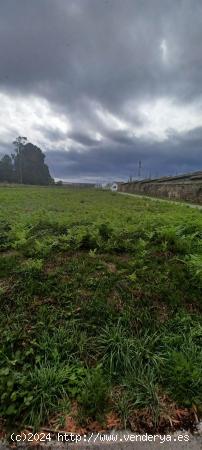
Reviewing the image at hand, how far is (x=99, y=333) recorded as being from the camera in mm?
2547

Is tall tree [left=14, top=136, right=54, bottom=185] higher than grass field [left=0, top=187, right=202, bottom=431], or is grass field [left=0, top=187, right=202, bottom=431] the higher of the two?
tall tree [left=14, top=136, right=54, bottom=185]

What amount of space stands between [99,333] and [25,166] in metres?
93.6

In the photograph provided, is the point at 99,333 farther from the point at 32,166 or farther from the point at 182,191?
the point at 32,166

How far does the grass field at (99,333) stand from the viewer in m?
1.92

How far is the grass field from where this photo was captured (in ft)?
6.29

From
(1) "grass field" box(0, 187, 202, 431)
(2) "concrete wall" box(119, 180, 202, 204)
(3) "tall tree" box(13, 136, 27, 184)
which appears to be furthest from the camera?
(3) "tall tree" box(13, 136, 27, 184)

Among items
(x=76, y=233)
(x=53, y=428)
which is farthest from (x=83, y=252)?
(x=53, y=428)

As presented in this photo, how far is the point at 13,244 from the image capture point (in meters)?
4.14

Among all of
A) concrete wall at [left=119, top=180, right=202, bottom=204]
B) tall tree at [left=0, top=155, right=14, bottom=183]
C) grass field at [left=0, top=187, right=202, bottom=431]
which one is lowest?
grass field at [left=0, top=187, right=202, bottom=431]

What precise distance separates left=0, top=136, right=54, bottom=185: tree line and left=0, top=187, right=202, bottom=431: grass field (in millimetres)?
82365

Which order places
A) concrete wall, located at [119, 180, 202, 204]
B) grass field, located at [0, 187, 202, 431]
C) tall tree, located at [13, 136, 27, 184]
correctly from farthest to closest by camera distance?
tall tree, located at [13, 136, 27, 184] < concrete wall, located at [119, 180, 202, 204] < grass field, located at [0, 187, 202, 431]

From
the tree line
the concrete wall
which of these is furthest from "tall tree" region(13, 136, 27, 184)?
the concrete wall

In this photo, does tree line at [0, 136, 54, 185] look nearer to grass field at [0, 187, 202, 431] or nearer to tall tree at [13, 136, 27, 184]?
tall tree at [13, 136, 27, 184]

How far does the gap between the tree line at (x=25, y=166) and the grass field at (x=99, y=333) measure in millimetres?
82365
